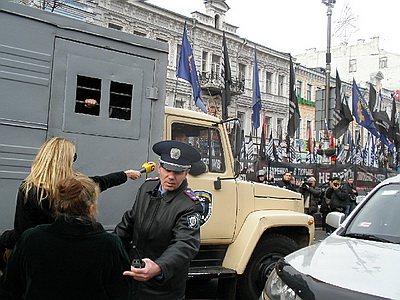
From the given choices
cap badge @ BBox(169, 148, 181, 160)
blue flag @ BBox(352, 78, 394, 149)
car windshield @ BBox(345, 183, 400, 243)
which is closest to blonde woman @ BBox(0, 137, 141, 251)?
cap badge @ BBox(169, 148, 181, 160)

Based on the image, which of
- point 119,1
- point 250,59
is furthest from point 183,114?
point 250,59

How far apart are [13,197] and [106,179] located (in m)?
0.84

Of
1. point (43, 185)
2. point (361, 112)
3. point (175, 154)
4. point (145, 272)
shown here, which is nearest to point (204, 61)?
point (361, 112)

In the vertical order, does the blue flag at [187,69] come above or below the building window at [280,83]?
below

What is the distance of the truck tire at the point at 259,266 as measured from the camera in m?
5.27

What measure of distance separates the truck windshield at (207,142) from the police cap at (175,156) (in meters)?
1.85

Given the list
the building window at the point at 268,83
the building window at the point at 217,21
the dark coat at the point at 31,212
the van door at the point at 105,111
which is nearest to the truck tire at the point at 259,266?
the van door at the point at 105,111

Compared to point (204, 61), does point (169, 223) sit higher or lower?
lower

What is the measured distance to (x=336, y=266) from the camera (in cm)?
282

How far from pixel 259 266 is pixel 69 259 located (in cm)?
375

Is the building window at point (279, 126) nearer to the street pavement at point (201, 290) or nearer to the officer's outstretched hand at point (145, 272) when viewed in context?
the street pavement at point (201, 290)

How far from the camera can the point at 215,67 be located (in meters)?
31.1

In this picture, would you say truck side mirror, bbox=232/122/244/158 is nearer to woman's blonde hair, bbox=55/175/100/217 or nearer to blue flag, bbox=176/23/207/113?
woman's blonde hair, bbox=55/175/100/217

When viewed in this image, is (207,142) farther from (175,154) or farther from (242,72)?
(242,72)
